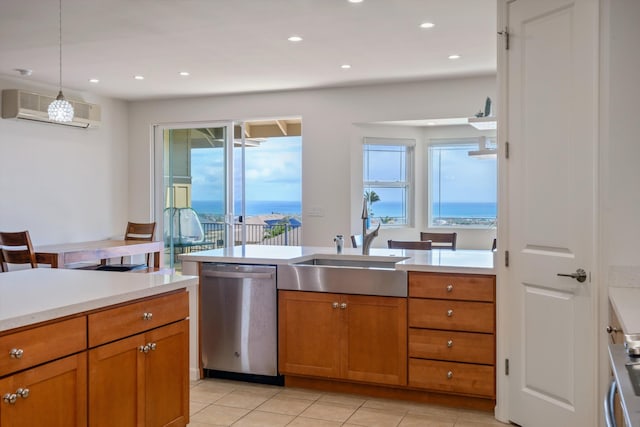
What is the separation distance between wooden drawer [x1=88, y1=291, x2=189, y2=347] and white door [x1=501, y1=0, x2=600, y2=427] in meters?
1.76

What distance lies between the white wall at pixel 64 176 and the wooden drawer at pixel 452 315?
4717 mm

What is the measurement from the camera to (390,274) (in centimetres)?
353

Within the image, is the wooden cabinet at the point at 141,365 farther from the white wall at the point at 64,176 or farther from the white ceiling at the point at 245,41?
the white wall at the point at 64,176

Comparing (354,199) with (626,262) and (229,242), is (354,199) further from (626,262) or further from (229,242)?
(626,262)

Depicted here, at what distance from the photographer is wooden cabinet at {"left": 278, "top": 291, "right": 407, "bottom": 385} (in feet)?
11.6

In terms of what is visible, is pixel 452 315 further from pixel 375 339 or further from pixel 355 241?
pixel 355 241

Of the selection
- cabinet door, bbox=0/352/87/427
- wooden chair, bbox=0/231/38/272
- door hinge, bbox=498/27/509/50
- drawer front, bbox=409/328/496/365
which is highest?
door hinge, bbox=498/27/509/50

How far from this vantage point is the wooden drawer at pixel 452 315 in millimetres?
3350

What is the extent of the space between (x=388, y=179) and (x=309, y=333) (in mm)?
3960

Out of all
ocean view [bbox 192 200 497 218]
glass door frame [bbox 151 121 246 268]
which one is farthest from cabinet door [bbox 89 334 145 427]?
ocean view [bbox 192 200 497 218]

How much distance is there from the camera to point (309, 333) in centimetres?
374

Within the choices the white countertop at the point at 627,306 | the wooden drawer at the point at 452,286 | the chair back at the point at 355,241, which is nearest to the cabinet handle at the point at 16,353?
the white countertop at the point at 627,306

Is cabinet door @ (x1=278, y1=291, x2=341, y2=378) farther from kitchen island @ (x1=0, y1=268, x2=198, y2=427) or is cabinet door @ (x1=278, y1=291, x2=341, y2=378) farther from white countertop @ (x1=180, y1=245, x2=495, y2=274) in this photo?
kitchen island @ (x1=0, y1=268, x2=198, y2=427)

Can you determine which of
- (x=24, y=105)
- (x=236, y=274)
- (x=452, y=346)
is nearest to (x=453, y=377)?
(x=452, y=346)
